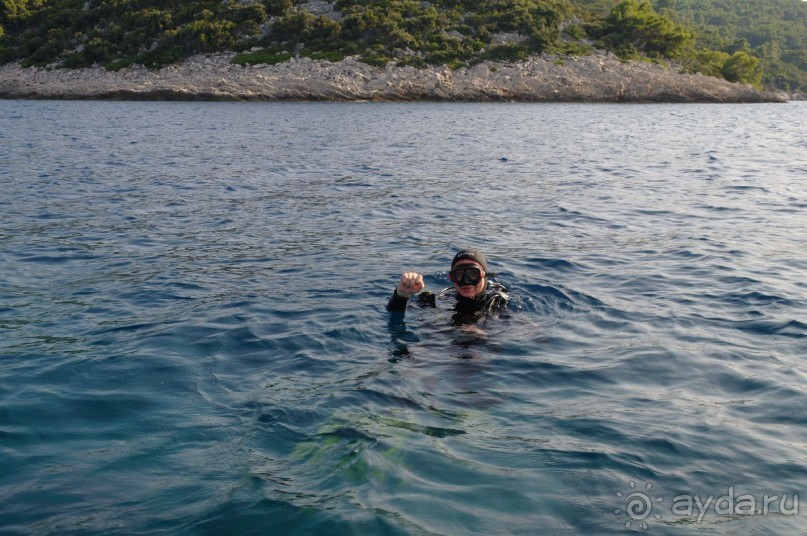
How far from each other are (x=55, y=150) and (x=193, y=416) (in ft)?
80.9

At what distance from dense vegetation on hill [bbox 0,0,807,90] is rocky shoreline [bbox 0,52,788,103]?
8.14 ft

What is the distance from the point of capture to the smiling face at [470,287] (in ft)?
27.5

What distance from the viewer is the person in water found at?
27.0 feet

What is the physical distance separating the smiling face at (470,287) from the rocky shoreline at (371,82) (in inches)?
2435

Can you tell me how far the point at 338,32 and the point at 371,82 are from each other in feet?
38.1

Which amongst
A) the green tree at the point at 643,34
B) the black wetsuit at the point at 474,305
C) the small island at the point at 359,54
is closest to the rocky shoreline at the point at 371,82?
the small island at the point at 359,54

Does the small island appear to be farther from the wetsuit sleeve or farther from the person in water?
the wetsuit sleeve

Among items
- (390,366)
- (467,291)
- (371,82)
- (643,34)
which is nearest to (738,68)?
(643,34)

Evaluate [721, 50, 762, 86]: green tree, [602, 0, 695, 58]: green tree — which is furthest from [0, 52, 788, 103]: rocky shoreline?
[721, 50, 762, 86]: green tree

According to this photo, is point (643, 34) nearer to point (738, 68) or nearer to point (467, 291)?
point (738, 68)

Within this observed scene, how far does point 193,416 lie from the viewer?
20.4ft

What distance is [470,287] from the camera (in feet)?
28.1

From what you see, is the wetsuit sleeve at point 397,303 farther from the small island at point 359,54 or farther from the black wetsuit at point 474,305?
the small island at point 359,54

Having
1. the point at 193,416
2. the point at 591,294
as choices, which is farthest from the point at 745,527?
the point at 591,294
